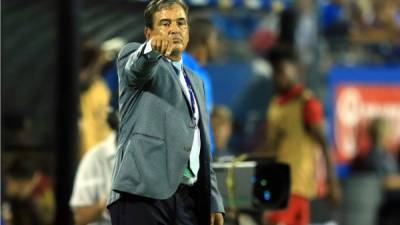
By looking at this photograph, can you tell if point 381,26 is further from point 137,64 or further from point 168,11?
point 137,64

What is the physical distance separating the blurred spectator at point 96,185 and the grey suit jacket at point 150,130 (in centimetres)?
251

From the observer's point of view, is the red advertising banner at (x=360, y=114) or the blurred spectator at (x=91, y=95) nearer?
the blurred spectator at (x=91, y=95)

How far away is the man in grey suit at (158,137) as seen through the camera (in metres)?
6.05

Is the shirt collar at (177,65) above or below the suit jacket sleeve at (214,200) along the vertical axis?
above

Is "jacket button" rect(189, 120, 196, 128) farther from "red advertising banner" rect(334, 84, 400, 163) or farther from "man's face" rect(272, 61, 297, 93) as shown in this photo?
"red advertising banner" rect(334, 84, 400, 163)

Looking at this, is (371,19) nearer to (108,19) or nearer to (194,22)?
(108,19)

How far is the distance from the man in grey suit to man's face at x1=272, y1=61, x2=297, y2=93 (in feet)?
14.8

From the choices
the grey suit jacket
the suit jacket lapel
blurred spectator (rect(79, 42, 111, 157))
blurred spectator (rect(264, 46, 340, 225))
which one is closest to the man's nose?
the grey suit jacket

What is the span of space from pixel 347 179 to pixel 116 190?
29.7ft

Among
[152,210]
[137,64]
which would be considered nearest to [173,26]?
[137,64]

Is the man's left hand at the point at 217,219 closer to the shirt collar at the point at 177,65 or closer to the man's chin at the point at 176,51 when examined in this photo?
the shirt collar at the point at 177,65

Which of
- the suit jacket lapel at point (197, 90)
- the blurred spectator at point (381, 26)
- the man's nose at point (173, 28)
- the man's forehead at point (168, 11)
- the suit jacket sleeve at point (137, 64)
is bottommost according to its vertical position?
the suit jacket lapel at point (197, 90)

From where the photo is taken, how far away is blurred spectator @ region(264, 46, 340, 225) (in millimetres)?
10562

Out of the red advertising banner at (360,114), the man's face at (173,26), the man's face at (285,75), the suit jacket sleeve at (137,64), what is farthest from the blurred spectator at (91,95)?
the man's face at (173,26)
